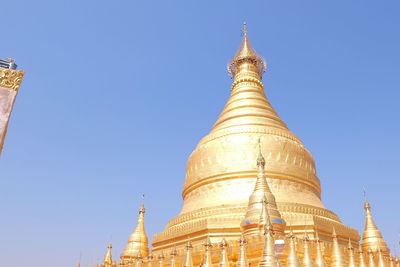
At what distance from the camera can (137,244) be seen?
2375cm

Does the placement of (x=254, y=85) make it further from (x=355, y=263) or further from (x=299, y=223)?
(x=355, y=263)

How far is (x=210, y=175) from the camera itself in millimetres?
24031

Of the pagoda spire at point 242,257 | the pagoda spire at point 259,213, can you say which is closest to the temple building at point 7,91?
the pagoda spire at point 242,257

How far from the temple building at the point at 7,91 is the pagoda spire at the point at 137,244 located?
17.5 meters

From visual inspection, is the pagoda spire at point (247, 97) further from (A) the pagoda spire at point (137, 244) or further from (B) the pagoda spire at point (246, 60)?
(A) the pagoda spire at point (137, 244)

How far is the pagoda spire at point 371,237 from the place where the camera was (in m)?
21.7

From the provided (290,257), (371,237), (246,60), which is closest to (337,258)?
(290,257)

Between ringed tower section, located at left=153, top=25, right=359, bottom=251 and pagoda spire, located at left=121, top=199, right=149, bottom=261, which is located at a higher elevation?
ringed tower section, located at left=153, top=25, right=359, bottom=251

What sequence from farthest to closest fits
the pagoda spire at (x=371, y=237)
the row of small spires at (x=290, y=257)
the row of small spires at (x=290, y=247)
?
1. the pagoda spire at (x=371, y=237)
2. the row of small spires at (x=290, y=247)
3. the row of small spires at (x=290, y=257)

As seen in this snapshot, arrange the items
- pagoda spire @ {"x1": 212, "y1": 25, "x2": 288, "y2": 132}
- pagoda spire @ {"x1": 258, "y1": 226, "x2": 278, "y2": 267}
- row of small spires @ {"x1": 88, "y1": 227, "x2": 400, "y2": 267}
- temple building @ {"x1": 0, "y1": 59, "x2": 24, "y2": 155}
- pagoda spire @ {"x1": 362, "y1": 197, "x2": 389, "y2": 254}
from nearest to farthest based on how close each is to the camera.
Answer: temple building @ {"x1": 0, "y1": 59, "x2": 24, "y2": 155}, pagoda spire @ {"x1": 258, "y1": 226, "x2": 278, "y2": 267}, row of small spires @ {"x1": 88, "y1": 227, "x2": 400, "y2": 267}, pagoda spire @ {"x1": 362, "y1": 197, "x2": 389, "y2": 254}, pagoda spire @ {"x1": 212, "y1": 25, "x2": 288, "y2": 132}

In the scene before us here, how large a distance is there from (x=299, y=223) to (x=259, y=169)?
3409 mm

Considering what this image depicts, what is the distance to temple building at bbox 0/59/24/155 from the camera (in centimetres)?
647

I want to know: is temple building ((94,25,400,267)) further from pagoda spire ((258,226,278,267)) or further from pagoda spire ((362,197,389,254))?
pagoda spire ((258,226,278,267))

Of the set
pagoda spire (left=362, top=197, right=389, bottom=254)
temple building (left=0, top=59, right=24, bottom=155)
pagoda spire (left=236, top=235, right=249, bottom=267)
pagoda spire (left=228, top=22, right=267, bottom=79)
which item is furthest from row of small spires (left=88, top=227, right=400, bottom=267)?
pagoda spire (left=228, top=22, right=267, bottom=79)
